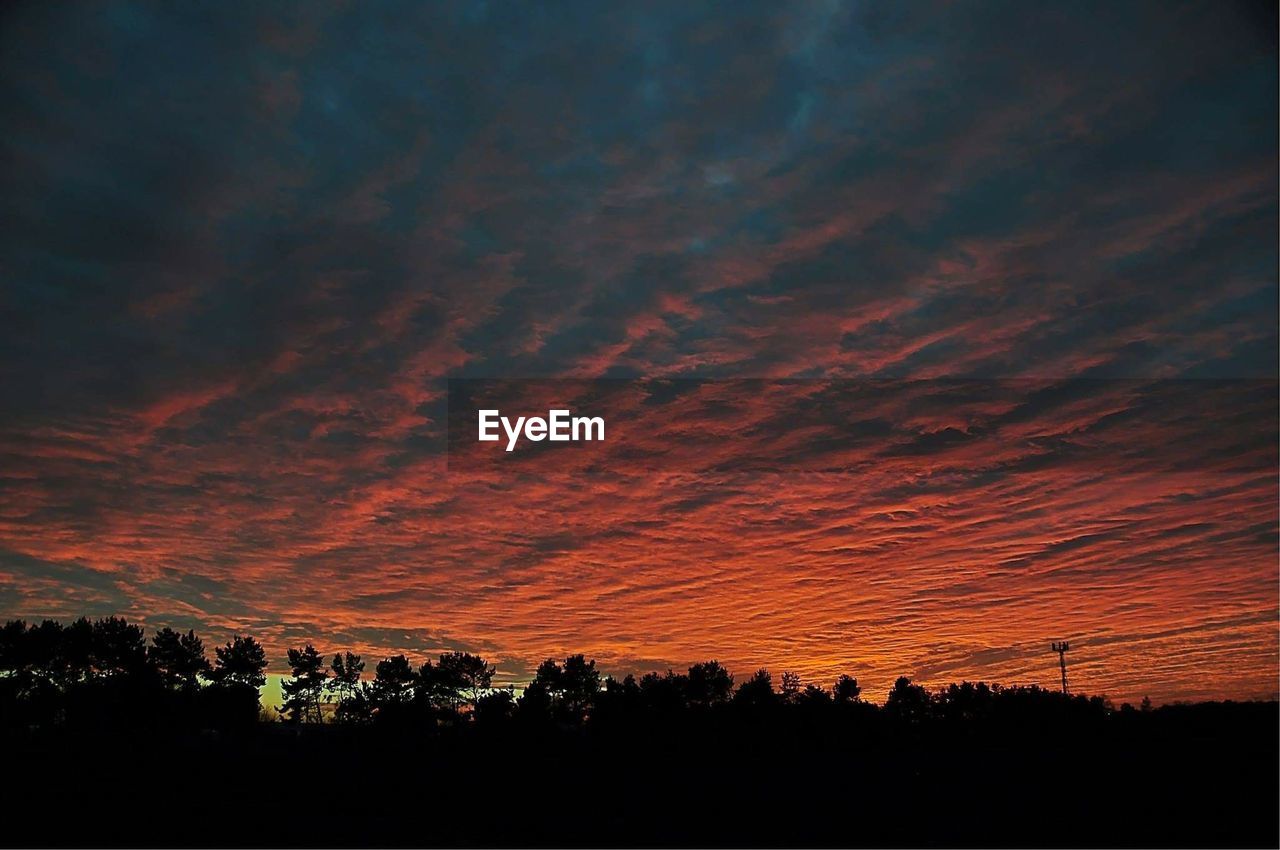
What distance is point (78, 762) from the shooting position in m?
86.1

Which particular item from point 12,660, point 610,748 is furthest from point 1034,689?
point 12,660

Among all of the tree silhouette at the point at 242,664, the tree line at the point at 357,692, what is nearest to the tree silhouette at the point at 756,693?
the tree line at the point at 357,692

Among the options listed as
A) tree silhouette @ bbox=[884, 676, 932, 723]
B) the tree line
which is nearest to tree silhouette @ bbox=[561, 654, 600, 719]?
the tree line

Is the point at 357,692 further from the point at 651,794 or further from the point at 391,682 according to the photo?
the point at 651,794

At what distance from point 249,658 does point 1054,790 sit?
399ft

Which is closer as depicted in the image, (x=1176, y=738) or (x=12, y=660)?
(x=1176, y=738)

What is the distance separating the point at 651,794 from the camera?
68.6 meters

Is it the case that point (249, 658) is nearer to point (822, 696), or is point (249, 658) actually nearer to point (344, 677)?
point (344, 677)

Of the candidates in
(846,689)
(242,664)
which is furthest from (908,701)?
(242,664)

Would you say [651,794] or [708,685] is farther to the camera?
[708,685]

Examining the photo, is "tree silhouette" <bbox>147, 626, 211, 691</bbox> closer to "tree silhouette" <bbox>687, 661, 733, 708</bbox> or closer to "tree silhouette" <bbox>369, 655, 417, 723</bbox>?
"tree silhouette" <bbox>369, 655, 417, 723</bbox>

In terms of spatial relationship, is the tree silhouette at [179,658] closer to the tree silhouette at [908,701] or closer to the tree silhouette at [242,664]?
the tree silhouette at [242,664]

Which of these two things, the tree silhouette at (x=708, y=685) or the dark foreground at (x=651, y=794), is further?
the tree silhouette at (x=708, y=685)

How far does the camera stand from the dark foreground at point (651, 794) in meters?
50.1
